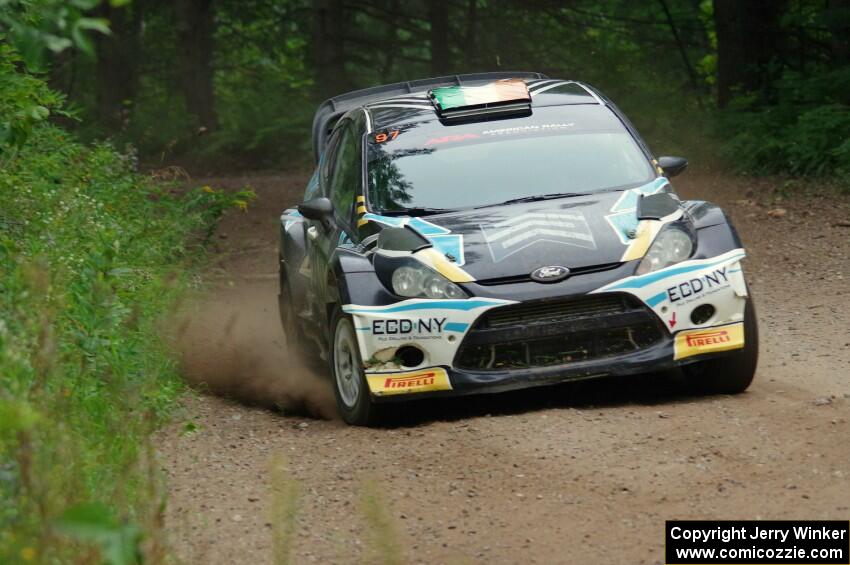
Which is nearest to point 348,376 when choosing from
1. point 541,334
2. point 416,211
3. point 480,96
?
point 416,211

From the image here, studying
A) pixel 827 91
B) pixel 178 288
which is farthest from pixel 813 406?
pixel 827 91

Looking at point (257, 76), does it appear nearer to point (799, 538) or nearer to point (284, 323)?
point (284, 323)

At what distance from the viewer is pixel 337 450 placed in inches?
274

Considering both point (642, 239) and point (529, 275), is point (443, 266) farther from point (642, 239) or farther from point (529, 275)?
point (642, 239)

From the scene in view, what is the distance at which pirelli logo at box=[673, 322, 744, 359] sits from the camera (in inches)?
291

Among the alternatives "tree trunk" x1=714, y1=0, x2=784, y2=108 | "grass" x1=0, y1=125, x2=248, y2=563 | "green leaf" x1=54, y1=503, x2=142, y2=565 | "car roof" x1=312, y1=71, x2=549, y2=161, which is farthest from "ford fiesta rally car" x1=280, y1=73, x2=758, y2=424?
"tree trunk" x1=714, y1=0, x2=784, y2=108

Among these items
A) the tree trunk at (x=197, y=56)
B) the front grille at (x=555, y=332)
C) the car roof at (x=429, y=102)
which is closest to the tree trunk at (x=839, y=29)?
the car roof at (x=429, y=102)

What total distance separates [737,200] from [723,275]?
9.16 meters

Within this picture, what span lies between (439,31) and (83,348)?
20.2 metres

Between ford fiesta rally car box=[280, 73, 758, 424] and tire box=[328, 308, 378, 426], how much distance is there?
0.02 metres

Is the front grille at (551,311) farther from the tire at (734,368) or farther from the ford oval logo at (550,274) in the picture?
the tire at (734,368)

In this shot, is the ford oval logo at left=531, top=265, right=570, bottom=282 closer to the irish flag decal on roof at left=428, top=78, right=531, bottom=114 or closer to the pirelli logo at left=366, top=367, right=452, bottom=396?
the pirelli logo at left=366, top=367, right=452, bottom=396

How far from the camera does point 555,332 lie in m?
7.27

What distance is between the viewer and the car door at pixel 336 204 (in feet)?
27.7
